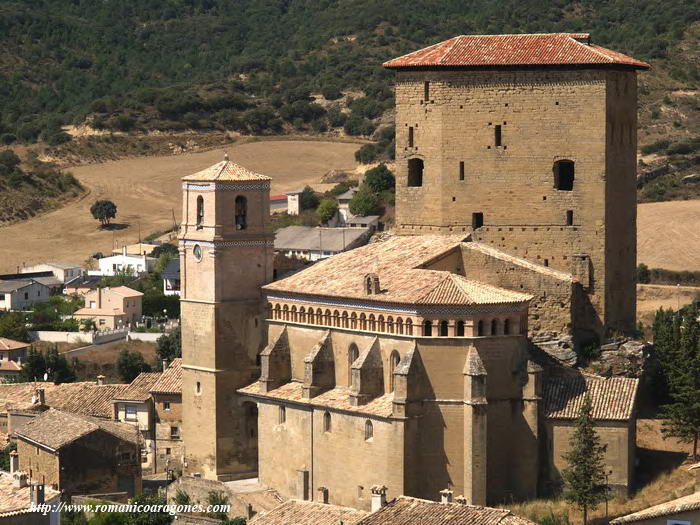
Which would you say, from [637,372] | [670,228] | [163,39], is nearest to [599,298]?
[637,372]

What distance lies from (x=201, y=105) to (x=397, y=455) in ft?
289

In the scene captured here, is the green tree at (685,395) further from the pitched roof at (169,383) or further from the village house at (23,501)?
the village house at (23,501)

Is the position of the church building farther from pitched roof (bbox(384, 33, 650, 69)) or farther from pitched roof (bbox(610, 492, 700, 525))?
pitched roof (bbox(610, 492, 700, 525))

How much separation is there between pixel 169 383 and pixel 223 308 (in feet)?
23.1

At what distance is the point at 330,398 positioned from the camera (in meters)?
51.3

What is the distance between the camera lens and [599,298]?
5341cm

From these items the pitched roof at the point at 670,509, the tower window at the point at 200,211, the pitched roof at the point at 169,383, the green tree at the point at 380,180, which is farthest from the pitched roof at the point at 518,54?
the green tree at the point at 380,180

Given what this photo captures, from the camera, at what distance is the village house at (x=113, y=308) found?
87.6m

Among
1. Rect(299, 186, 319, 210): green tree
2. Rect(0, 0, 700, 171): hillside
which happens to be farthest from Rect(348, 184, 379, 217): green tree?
Rect(0, 0, 700, 171): hillside

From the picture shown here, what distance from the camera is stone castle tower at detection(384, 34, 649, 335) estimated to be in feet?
175

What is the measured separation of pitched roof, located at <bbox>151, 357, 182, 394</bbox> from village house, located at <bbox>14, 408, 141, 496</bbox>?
18.8ft

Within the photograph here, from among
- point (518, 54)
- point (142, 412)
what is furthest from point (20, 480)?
point (518, 54)

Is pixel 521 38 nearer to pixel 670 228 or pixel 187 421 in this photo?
pixel 187 421

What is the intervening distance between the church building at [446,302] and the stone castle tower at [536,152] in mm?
56
